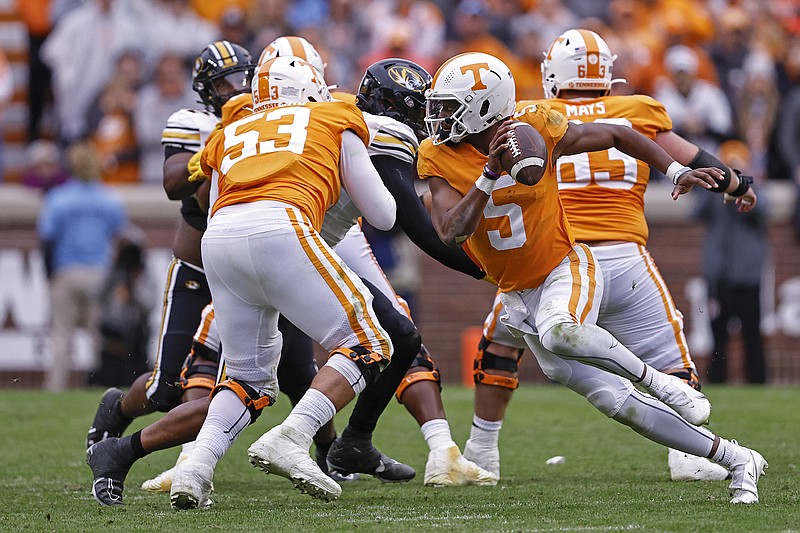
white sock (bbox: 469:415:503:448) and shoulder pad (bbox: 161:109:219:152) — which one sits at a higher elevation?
shoulder pad (bbox: 161:109:219:152)

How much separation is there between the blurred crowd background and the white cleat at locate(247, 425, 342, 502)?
26.3 ft

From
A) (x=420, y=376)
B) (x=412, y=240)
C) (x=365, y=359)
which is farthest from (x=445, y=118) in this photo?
(x=420, y=376)

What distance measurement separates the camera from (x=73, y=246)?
12.1 metres

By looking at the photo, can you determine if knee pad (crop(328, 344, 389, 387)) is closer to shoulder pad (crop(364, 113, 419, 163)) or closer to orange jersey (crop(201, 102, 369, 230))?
orange jersey (crop(201, 102, 369, 230))

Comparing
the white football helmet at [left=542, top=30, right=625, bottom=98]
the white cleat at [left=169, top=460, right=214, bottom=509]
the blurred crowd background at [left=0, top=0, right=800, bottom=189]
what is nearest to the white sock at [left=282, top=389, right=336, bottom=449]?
the white cleat at [left=169, top=460, right=214, bottom=509]

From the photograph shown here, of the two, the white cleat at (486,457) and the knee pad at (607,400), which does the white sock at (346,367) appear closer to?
the knee pad at (607,400)

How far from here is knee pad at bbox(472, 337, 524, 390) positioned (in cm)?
670

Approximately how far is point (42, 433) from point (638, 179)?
165 inches

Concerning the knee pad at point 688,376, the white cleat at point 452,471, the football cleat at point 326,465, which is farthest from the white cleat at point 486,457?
the knee pad at point 688,376

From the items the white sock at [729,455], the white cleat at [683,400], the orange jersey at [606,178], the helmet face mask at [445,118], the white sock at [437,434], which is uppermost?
the helmet face mask at [445,118]

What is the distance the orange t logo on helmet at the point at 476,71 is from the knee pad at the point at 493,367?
5.12 feet

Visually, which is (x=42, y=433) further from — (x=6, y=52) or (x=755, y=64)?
(x=755, y=64)

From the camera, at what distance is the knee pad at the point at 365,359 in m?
5.32

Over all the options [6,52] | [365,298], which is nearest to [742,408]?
[365,298]
